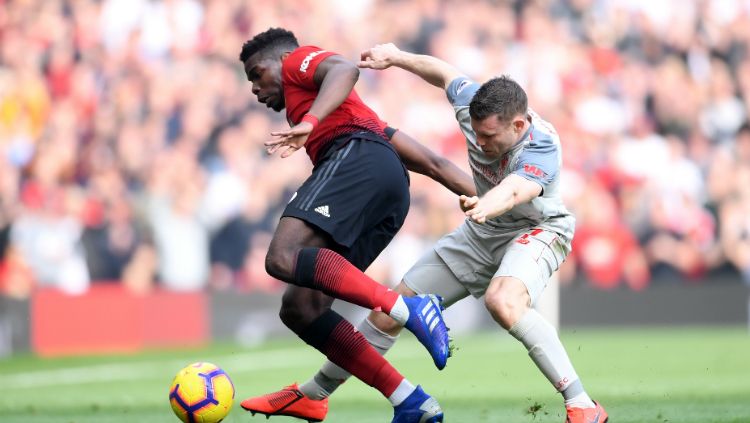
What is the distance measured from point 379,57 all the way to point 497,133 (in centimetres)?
118

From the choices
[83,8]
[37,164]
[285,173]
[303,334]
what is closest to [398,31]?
[285,173]

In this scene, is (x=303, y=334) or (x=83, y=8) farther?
(x=83, y=8)

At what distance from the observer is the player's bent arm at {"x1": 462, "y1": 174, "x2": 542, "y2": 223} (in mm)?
6673

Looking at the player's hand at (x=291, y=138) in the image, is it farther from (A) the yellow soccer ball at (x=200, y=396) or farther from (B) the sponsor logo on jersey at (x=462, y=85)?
(A) the yellow soccer ball at (x=200, y=396)

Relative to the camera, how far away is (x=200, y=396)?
293 inches

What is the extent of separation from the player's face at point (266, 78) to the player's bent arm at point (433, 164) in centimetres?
77

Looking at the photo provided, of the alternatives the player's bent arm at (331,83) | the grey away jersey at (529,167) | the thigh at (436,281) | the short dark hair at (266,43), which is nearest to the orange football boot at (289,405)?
the thigh at (436,281)

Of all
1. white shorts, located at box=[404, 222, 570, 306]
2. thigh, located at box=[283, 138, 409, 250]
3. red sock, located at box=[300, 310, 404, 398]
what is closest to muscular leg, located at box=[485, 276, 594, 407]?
white shorts, located at box=[404, 222, 570, 306]

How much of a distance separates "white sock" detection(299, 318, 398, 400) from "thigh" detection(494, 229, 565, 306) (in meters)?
0.91

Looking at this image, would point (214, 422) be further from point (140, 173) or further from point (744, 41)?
point (744, 41)

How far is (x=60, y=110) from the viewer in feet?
56.9

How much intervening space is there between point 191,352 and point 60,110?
3.86 metres

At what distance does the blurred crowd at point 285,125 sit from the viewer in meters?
16.6

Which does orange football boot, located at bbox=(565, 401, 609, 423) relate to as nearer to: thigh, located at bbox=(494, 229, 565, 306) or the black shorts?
thigh, located at bbox=(494, 229, 565, 306)
